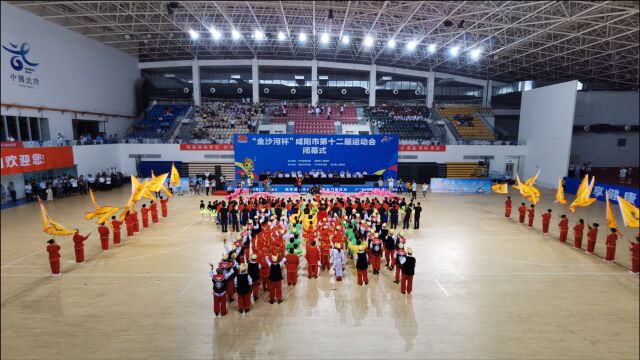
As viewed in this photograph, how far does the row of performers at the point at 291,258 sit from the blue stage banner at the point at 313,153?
11866mm

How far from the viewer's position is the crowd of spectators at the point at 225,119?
29125 mm

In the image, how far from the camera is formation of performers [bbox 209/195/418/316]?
25.3 feet

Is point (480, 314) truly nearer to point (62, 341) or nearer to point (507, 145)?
point (62, 341)

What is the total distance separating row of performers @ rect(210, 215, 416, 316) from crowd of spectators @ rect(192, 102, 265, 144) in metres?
18.6

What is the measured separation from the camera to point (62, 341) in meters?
6.43

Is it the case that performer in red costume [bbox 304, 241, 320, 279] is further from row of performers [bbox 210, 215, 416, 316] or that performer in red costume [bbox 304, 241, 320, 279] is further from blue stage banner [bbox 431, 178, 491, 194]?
blue stage banner [bbox 431, 178, 491, 194]

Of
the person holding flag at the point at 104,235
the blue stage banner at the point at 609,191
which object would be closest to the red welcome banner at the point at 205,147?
the person holding flag at the point at 104,235

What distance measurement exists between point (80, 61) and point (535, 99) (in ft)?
106

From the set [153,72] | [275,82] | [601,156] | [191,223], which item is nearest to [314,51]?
[275,82]

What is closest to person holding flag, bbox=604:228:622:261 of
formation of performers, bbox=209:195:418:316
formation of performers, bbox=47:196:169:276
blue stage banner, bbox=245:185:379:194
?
formation of performers, bbox=209:195:418:316

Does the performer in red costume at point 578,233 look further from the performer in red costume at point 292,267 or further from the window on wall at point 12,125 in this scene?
the window on wall at point 12,125

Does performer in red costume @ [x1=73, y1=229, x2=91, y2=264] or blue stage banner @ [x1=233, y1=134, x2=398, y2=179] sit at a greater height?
blue stage banner @ [x1=233, y1=134, x2=398, y2=179]

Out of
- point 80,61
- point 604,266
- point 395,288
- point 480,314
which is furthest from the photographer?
point 80,61

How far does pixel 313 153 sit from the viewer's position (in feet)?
79.1
